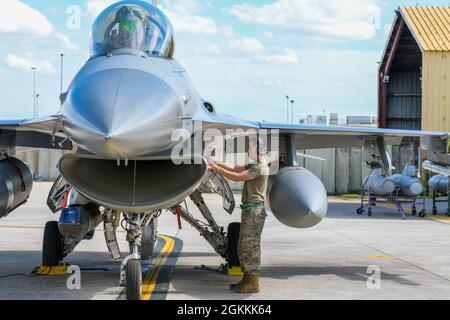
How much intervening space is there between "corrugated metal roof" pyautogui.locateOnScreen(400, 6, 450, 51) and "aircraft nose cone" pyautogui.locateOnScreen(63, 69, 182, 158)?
24.9m

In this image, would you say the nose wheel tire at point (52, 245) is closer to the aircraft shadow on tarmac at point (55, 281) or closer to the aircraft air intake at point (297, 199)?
the aircraft shadow on tarmac at point (55, 281)

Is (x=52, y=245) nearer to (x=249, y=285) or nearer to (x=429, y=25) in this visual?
(x=249, y=285)

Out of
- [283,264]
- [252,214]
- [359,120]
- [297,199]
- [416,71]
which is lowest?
[283,264]

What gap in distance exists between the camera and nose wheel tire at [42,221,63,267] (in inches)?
408

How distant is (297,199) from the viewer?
9383 millimetres

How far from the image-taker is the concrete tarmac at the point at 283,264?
30.4ft

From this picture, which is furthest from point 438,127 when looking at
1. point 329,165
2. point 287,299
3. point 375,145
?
point 287,299

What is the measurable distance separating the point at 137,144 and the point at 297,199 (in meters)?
3.45

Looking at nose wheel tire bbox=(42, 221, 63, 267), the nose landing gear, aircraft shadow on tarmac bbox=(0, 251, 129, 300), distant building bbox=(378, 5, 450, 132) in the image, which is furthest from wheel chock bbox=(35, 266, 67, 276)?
distant building bbox=(378, 5, 450, 132)

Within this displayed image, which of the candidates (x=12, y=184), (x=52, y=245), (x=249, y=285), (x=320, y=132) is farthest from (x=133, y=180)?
(x=320, y=132)

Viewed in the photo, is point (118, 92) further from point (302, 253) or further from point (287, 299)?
point (302, 253)

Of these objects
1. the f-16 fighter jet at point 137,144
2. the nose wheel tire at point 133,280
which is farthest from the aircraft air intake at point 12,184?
the nose wheel tire at point 133,280

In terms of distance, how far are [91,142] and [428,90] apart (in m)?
26.3

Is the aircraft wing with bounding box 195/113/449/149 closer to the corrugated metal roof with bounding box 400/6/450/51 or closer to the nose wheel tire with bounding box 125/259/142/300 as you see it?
the nose wheel tire with bounding box 125/259/142/300
